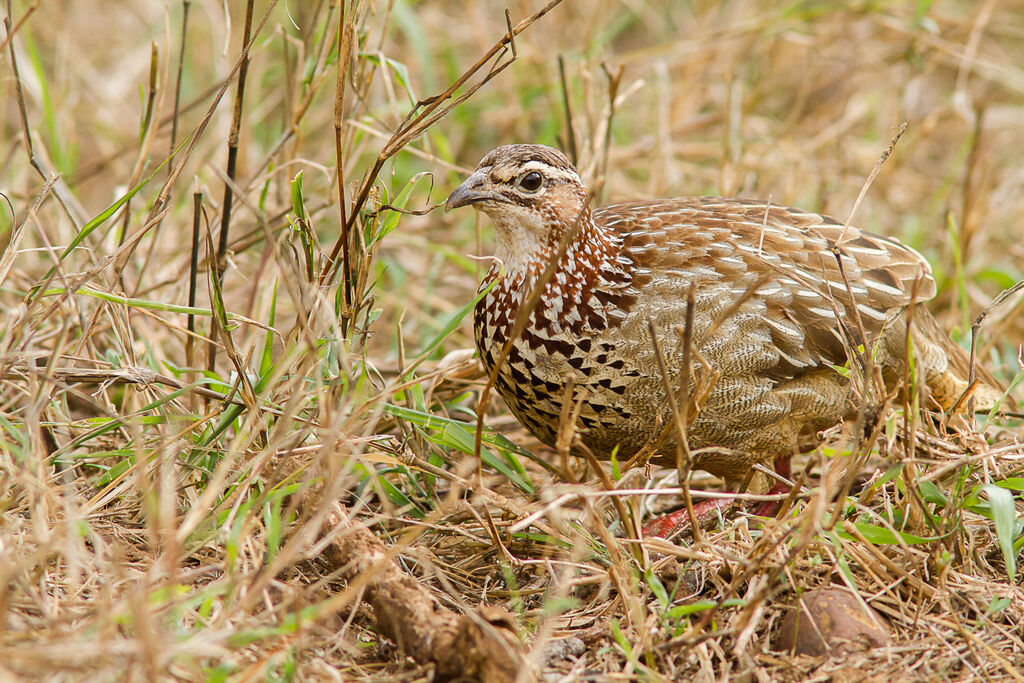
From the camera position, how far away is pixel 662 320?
3451 millimetres

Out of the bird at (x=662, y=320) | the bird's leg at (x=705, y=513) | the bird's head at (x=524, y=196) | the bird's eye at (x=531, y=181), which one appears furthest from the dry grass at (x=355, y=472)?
the bird's eye at (x=531, y=181)

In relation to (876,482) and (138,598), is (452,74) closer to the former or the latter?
(876,482)

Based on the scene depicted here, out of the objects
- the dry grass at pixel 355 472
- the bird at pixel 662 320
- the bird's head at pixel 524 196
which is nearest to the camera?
the dry grass at pixel 355 472

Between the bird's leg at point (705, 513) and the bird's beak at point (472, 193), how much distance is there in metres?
1.22

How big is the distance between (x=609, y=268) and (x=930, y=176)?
409 cm

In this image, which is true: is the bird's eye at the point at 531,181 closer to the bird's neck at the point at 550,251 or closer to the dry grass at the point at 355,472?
the bird's neck at the point at 550,251

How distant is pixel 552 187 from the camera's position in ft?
11.8

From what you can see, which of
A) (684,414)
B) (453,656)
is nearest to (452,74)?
(684,414)

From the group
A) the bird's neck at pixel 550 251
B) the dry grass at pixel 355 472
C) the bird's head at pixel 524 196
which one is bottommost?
the dry grass at pixel 355 472

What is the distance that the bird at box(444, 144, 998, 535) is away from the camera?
3.43 metres

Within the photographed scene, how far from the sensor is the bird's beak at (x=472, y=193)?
3.48 meters

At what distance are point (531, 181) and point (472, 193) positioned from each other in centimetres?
22

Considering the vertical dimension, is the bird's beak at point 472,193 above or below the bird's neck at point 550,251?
above

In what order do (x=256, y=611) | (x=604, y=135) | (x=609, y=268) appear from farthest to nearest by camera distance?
(x=604, y=135)
(x=609, y=268)
(x=256, y=611)
